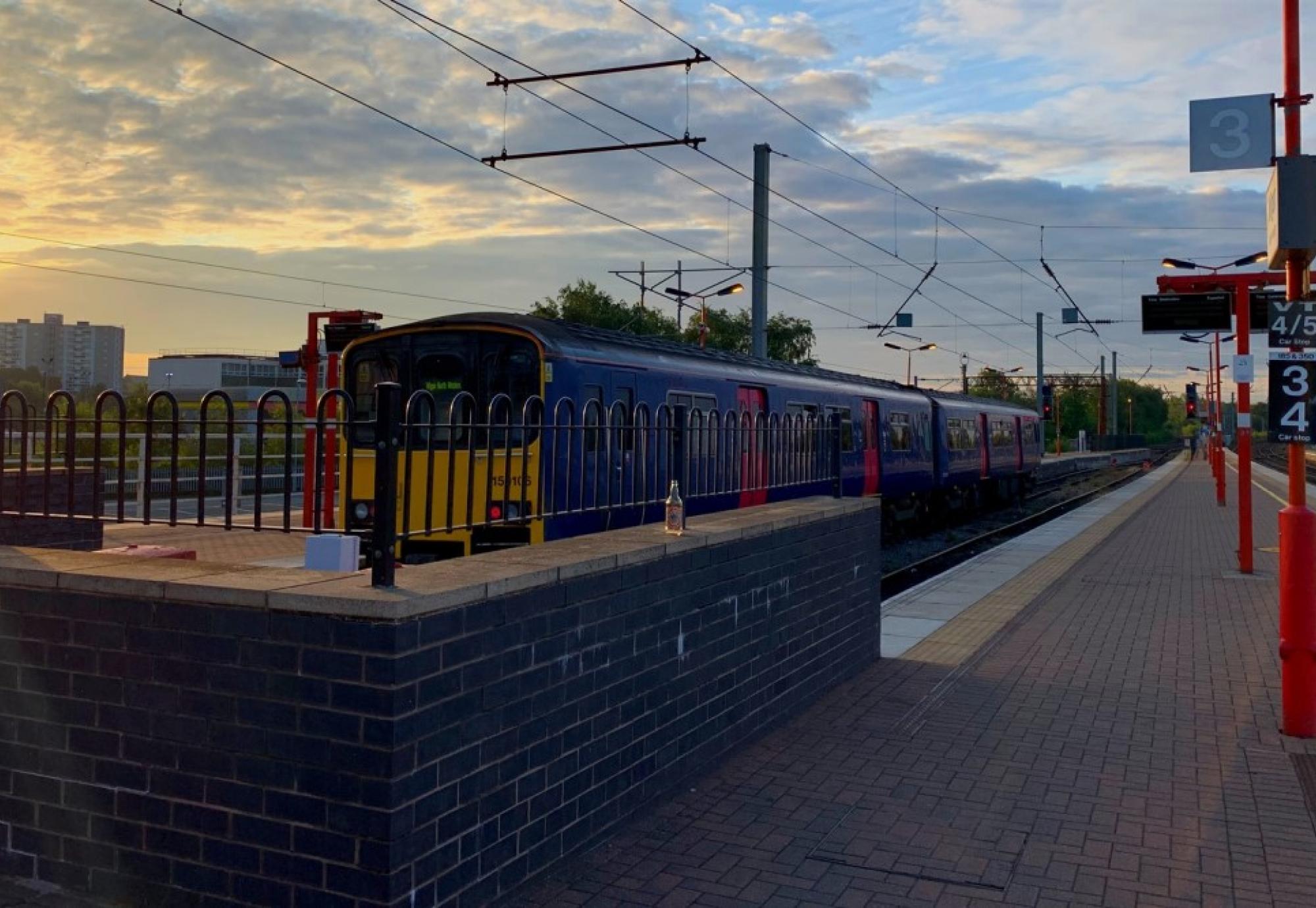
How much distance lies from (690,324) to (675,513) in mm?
46765

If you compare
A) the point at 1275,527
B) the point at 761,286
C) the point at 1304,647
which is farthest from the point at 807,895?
the point at 1275,527

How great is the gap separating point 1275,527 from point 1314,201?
18534mm

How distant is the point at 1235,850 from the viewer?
489 cm

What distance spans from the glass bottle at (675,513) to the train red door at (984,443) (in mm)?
23753

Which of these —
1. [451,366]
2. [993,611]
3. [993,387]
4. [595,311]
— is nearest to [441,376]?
[451,366]

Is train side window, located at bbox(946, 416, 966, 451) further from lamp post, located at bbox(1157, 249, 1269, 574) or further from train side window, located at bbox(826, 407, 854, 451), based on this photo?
lamp post, located at bbox(1157, 249, 1269, 574)

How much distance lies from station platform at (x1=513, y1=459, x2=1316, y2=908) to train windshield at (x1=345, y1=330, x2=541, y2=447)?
3913 millimetres

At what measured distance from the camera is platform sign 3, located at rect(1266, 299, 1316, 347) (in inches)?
274

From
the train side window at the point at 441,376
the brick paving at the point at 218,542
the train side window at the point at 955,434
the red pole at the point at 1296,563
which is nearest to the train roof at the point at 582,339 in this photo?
the train side window at the point at 441,376

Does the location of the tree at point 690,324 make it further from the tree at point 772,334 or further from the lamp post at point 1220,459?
the lamp post at point 1220,459

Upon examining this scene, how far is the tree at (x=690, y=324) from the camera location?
48406mm

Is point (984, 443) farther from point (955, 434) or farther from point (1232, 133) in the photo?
point (1232, 133)

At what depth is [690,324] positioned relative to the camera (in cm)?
5219

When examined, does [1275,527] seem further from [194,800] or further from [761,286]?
[194,800]
